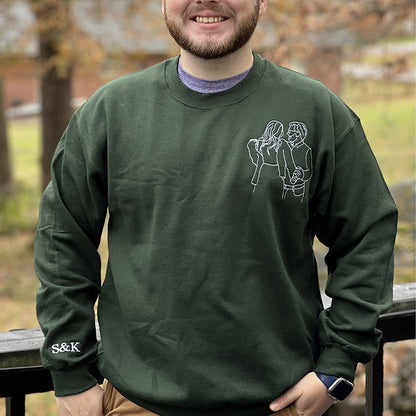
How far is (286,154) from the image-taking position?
1.94 meters

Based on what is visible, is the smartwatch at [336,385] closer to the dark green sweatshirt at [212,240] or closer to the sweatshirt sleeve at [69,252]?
the dark green sweatshirt at [212,240]

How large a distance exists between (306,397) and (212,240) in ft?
1.60

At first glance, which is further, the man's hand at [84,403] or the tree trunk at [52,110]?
the tree trunk at [52,110]

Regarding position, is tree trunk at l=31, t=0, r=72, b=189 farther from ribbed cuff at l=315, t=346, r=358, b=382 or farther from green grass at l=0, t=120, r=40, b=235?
ribbed cuff at l=315, t=346, r=358, b=382

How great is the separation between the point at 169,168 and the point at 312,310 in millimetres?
557

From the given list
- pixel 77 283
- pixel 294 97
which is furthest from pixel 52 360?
pixel 294 97

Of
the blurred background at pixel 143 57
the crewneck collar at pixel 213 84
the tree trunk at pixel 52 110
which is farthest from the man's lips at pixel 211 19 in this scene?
the tree trunk at pixel 52 110

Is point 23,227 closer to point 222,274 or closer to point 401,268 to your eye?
point 401,268

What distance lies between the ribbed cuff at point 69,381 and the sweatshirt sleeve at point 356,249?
624 mm

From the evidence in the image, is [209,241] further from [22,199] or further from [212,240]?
[22,199]

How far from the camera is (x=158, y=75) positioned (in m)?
2.02

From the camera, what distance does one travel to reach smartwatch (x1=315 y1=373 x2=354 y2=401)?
2014 mm

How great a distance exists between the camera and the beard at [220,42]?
6.30 ft

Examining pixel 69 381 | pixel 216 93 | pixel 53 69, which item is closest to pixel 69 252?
pixel 69 381
